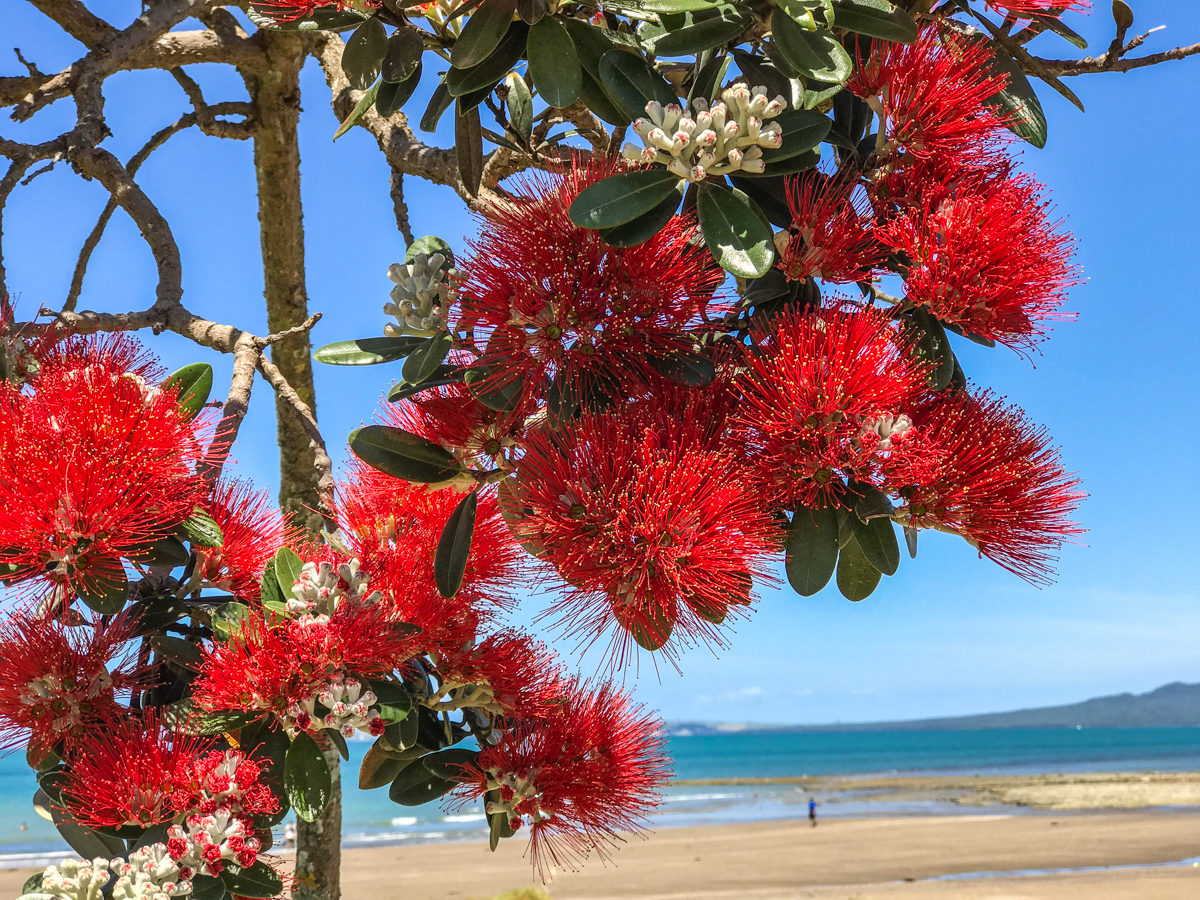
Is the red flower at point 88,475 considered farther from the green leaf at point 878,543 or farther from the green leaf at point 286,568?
the green leaf at point 878,543

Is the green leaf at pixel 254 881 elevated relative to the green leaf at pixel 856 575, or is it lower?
lower

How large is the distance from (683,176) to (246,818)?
2.75ft

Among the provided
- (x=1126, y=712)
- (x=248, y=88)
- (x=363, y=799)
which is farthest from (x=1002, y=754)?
(x=1126, y=712)

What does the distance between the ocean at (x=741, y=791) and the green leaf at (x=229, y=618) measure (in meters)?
3.88

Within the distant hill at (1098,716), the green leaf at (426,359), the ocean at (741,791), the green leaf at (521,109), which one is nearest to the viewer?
the green leaf at (426,359)

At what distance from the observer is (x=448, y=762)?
1.41 metres

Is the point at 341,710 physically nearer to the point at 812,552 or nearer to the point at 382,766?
the point at 382,766

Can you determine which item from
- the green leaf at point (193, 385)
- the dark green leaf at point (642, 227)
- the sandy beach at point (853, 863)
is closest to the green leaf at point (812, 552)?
the dark green leaf at point (642, 227)

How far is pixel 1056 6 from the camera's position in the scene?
49.3 inches

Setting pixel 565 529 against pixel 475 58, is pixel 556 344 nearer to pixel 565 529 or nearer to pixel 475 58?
pixel 565 529

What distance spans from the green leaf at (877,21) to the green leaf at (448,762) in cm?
102

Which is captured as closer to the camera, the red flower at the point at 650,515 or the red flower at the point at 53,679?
the red flower at the point at 650,515

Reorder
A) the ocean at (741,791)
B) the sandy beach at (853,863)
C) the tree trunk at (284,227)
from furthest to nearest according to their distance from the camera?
the ocean at (741,791) < the sandy beach at (853,863) < the tree trunk at (284,227)

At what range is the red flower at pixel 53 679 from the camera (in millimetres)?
1259
